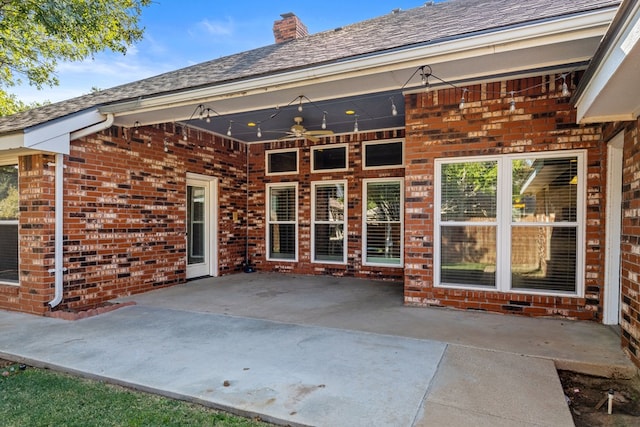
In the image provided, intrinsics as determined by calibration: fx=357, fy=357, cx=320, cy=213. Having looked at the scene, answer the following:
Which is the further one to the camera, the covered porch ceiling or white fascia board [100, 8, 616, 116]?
the covered porch ceiling

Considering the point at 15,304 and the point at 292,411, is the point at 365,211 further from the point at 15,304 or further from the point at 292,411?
the point at 15,304

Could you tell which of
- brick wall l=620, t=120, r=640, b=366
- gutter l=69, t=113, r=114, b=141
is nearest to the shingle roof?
gutter l=69, t=113, r=114, b=141

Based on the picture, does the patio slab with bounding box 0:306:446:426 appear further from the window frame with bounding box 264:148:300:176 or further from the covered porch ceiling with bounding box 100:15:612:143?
the window frame with bounding box 264:148:300:176

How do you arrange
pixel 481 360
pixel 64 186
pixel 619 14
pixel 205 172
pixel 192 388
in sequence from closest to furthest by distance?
pixel 619 14 → pixel 192 388 → pixel 481 360 → pixel 64 186 → pixel 205 172

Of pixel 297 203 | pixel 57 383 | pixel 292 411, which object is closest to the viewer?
pixel 292 411

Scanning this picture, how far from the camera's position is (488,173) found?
491 cm

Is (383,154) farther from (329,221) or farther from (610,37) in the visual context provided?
(610,37)

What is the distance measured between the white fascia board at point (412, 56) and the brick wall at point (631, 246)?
105 cm

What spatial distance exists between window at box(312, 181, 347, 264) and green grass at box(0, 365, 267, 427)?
18.7 ft

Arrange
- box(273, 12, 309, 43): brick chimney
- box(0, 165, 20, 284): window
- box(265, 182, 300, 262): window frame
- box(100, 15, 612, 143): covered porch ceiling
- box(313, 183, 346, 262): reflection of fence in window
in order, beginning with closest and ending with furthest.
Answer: box(100, 15, 612, 143): covered porch ceiling < box(0, 165, 20, 284): window < box(313, 183, 346, 262): reflection of fence in window < box(273, 12, 309, 43): brick chimney < box(265, 182, 300, 262): window frame

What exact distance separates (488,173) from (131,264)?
5914 mm

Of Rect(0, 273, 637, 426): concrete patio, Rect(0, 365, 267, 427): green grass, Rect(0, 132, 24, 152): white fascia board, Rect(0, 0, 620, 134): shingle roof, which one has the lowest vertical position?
Rect(0, 365, 267, 427): green grass

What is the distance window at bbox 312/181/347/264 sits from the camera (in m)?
8.14

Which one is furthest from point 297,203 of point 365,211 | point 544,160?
point 544,160
